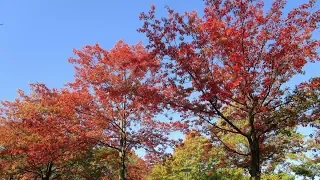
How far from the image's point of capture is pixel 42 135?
1667cm

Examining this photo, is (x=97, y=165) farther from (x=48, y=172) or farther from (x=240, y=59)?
(x=240, y=59)

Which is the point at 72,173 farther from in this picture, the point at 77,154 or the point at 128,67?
the point at 128,67

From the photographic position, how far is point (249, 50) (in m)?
11.1

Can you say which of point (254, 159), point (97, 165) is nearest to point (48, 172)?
point (97, 165)

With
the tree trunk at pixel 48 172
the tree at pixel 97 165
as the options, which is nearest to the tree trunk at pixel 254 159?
the tree at pixel 97 165

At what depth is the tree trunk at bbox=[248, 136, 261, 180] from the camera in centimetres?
1078

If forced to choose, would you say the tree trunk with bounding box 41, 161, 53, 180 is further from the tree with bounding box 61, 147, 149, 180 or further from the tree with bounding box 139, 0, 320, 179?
the tree with bounding box 139, 0, 320, 179

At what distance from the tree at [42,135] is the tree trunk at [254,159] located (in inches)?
337

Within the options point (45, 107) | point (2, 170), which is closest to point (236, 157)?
point (45, 107)

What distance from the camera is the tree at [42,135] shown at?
16016 millimetres

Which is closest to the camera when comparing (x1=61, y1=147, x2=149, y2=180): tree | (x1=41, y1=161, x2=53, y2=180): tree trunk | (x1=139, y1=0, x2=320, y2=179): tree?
(x1=139, y1=0, x2=320, y2=179): tree

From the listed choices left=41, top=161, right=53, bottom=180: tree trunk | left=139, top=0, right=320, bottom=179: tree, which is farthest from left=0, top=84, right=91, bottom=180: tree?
left=139, top=0, right=320, bottom=179: tree

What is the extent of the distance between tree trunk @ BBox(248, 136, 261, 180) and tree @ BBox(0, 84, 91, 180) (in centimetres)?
857

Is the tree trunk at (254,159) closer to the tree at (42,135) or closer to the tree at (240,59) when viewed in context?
the tree at (240,59)
